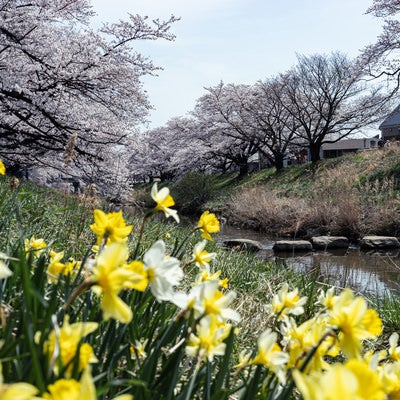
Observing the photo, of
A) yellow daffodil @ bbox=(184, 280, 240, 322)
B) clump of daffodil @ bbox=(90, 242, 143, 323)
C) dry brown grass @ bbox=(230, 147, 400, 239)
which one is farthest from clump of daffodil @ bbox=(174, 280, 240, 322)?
dry brown grass @ bbox=(230, 147, 400, 239)

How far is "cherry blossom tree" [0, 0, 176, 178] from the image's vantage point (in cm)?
764

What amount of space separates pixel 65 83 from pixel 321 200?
29.8ft

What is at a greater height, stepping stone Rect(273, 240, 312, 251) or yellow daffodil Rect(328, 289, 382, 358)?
yellow daffodil Rect(328, 289, 382, 358)

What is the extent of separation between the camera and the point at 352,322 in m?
0.80

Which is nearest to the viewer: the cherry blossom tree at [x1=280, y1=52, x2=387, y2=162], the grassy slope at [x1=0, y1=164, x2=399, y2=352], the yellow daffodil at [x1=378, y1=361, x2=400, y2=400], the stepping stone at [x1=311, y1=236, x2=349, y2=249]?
the yellow daffodil at [x1=378, y1=361, x2=400, y2=400]

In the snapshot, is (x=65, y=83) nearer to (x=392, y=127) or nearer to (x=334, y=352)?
(x=334, y=352)

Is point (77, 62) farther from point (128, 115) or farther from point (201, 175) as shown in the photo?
point (201, 175)

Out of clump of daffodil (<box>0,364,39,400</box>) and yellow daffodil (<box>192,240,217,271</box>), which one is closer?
clump of daffodil (<box>0,364,39,400</box>)

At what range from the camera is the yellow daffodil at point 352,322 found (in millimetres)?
792

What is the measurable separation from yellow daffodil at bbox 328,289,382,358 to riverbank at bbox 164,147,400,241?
7.99 metres

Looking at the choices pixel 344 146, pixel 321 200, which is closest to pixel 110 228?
pixel 321 200

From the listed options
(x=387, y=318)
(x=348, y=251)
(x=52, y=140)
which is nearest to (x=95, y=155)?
(x=52, y=140)

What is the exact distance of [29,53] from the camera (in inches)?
310

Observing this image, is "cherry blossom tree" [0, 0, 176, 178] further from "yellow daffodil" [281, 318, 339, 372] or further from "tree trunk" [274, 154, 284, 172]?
"tree trunk" [274, 154, 284, 172]
